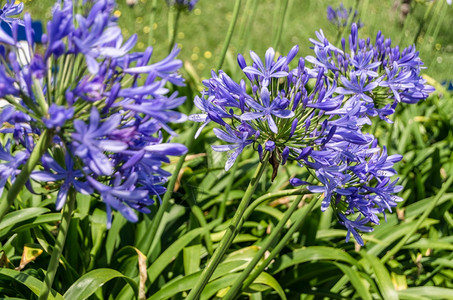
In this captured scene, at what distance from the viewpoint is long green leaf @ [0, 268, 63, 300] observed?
2.19 metres

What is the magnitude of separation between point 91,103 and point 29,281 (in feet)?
3.95

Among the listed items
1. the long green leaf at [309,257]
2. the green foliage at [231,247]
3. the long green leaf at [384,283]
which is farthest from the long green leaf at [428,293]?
the long green leaf at [309,257]

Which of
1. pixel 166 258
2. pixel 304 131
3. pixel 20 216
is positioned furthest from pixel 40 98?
pixel 166 258

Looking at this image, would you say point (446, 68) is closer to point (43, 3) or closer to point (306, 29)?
point (306, 29)

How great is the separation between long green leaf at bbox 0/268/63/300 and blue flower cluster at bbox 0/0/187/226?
0.90 meters

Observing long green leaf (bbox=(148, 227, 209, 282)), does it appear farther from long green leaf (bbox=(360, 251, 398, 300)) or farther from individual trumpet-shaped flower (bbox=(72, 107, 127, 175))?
individual trumpet-shaped flower (bbox=(72, 107, 127, 175))

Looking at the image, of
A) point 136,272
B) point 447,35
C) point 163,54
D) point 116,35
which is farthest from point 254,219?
point 447,35

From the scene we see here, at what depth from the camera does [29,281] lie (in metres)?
2.25

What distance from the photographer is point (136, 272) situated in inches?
120

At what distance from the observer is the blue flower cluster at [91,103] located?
1267 mm

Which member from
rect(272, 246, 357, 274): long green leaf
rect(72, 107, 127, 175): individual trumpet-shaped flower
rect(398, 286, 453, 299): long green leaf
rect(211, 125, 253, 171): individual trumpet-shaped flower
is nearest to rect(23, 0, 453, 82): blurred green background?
rect(272, 246, 357, 274): long green leaf

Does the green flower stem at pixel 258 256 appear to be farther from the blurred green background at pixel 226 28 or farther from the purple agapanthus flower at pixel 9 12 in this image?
the blurred green background at pixel 226 28

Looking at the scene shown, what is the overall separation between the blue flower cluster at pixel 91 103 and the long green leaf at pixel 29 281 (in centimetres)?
90

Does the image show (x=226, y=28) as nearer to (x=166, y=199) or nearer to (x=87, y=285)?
(x=166, y=199)
